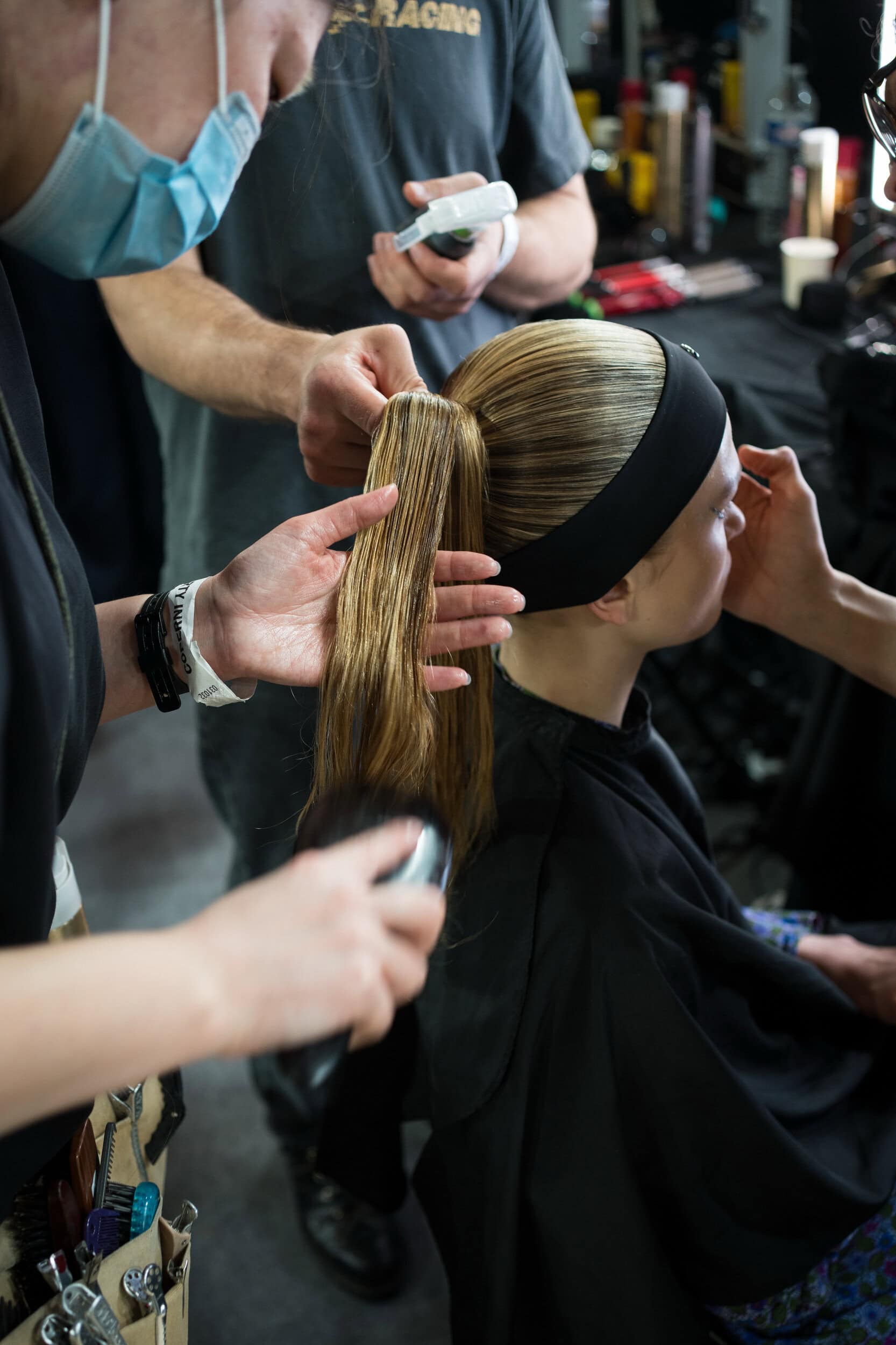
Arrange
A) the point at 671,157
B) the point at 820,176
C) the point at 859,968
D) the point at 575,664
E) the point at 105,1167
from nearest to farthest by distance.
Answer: the point at 105,1167 → the point at 575,664 → the point at 859,968 → the point at 820,176 → the point at 671,157

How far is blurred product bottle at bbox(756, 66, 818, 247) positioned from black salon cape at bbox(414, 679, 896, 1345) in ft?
5.76

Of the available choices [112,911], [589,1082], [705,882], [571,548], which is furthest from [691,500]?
[112,911]

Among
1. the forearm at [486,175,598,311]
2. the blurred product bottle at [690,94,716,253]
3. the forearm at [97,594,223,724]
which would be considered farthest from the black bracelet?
the blurred product bottle at [690,94,716,253]

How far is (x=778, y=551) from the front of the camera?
1.22 metres

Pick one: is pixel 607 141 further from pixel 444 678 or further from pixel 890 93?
pixel 444 678

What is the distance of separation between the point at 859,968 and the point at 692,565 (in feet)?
1.93

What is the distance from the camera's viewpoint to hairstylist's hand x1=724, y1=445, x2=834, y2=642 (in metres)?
1.21

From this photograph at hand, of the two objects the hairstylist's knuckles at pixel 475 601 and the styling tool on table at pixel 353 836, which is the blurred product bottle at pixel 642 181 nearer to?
the hairstylist's knuckles at pixel 475 601

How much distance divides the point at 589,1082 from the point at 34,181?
3.05 ft

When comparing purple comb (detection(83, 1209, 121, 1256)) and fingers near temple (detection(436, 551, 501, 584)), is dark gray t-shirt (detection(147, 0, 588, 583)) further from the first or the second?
purple comb (detection(83, 1209, 121, 1256))

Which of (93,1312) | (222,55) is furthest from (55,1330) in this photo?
(222,55)

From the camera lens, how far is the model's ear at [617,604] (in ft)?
3.61

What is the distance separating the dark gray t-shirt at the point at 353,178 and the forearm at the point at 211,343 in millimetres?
32

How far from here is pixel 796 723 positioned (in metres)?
2.45
